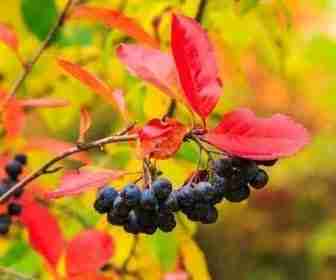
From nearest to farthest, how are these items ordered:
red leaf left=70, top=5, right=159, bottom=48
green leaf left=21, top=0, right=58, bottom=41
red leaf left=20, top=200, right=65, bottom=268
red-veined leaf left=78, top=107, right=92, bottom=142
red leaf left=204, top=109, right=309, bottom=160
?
red leaf left=204, top=109, right=309, bottom=160
red-veined leaf left=78, top=107, right=92, bottom=142
red leaf left=70, top=5, right=159, bottom=48
red leaf left=20, top=200, right=65, bottom=268
green leaf left=21, top=0, right=58, bottom=41

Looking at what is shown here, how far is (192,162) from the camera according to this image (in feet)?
3.94

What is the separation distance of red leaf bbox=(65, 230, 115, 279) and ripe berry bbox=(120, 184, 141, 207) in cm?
36

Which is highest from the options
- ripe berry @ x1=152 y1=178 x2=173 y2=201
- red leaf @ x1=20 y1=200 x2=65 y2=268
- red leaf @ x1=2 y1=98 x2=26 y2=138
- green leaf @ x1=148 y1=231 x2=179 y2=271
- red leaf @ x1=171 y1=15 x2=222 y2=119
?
red leaf @ x1=171 y1=15 x2=222 y2=119

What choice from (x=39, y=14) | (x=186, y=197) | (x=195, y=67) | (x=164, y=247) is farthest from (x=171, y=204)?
(x=39, y=14)

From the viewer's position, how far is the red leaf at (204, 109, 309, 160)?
82 cm

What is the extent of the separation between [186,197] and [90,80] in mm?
165

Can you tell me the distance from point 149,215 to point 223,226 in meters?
3.67

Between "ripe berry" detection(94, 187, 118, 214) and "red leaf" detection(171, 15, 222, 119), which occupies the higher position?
"red leaf" detection(171, 15, 222, 119)

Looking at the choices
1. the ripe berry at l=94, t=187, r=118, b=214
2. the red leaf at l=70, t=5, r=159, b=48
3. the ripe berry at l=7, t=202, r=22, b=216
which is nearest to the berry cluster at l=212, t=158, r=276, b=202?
the ripe berry at l=94, t=187, r=118, b=214

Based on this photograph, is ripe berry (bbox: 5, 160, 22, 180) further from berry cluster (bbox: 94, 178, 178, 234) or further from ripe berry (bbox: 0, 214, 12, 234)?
berry cluster (bbox: 94, 178, 178, 234)

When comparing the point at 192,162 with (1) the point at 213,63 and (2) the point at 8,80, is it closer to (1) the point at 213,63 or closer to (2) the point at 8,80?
(1) the point at 213,63

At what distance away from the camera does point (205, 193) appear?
0.83 m

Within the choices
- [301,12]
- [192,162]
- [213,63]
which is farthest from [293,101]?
[213,63]

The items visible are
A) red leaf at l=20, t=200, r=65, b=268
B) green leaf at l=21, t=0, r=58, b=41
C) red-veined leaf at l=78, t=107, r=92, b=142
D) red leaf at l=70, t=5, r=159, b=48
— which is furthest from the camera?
green leaf at l=21, t=0, r=58, b=41
